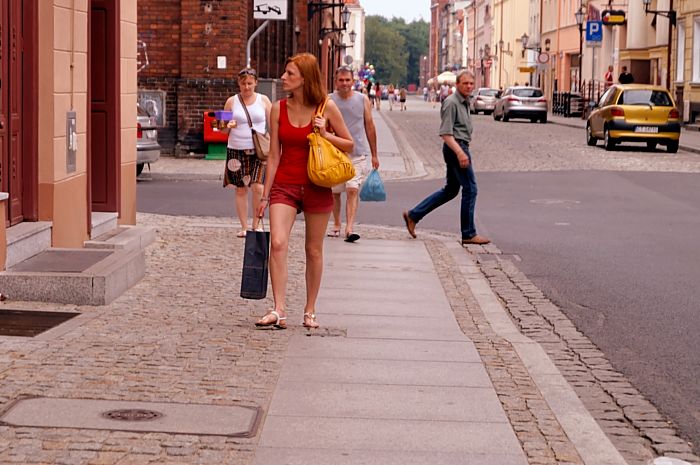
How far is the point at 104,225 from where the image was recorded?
Result: 1280 centimetres

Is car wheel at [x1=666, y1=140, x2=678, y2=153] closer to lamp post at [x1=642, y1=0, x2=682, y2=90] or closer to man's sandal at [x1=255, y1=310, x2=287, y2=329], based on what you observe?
lamp post at [x1=642, y1=0, x2=682, y2=90]

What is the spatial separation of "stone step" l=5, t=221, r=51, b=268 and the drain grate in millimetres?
976

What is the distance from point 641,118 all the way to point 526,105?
2513 centimetres

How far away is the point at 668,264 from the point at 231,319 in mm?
4981

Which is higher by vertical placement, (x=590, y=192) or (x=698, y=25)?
(x=698, y=25)

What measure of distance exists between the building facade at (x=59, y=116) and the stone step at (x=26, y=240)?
35mm

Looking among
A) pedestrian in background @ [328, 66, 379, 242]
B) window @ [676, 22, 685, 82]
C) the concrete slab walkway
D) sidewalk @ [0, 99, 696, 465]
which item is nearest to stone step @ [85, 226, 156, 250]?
sidewalk @ [0, 99, 696, 465]

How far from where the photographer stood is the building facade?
1039 centimetres

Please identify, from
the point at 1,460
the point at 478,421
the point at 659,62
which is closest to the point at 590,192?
the point at 478,421

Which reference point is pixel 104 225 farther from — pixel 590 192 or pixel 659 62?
pixel 659 62

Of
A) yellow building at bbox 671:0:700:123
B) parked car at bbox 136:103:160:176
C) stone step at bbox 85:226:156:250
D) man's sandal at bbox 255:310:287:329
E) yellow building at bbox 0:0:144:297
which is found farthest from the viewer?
yellow building at bbox 671:0:700:123

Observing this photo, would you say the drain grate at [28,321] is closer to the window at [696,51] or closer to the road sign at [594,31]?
the window at [696,51]

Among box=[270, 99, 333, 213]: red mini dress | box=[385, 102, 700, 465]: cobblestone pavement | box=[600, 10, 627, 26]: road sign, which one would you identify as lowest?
box=[385, 102, 700, 465]: cobblestone pavement

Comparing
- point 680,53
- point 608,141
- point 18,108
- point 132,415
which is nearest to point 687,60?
point 680,53
